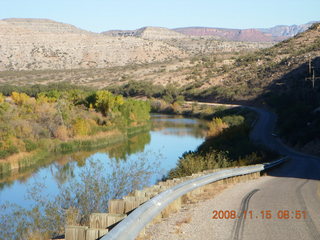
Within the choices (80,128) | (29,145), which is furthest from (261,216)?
(80,128)

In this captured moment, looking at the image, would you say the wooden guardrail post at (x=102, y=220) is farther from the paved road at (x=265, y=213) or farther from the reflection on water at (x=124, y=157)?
the reflection on water at (x=124, y=157)

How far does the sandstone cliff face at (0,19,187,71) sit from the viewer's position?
130 meters

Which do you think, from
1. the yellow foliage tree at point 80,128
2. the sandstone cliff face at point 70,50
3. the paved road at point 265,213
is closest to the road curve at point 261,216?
the paved road at point 265,213

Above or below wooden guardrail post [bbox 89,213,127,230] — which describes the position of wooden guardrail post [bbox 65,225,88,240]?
above

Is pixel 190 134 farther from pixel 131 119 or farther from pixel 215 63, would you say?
pixel 215 63

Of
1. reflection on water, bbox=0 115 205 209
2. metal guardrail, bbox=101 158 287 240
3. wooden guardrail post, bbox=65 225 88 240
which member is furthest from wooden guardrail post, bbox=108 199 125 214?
reflection on water, bbox=0 115 205 209

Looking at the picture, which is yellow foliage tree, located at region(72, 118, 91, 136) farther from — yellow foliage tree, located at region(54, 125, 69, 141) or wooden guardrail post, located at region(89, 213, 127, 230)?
wooden guardrail post, located at region(89, 213, 127, 230)

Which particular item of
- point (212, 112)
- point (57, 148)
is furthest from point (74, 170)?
point (212, 112)

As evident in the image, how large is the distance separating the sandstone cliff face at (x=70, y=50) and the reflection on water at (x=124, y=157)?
2892 inches

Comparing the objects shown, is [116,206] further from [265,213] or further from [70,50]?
[70,50]

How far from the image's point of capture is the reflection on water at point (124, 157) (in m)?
27.2

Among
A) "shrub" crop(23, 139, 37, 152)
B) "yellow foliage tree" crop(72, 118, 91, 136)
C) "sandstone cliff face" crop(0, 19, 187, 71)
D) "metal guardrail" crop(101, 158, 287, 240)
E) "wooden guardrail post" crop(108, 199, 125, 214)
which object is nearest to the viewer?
"metal guardrail" crop(101, 158, 287, 240)

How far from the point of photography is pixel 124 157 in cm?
3831

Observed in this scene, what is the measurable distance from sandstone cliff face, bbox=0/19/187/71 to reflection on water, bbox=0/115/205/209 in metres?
73.4
